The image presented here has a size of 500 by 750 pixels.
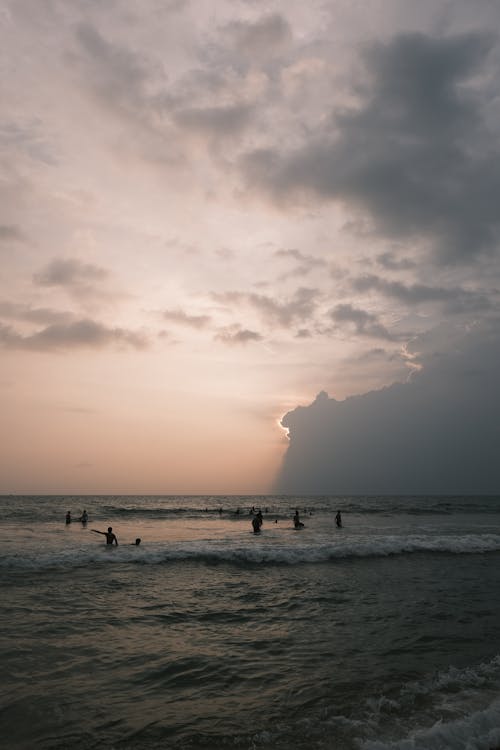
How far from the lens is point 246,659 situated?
422 inches

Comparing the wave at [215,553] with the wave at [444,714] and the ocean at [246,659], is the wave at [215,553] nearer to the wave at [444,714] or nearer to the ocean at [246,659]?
the ocean at [246,659]

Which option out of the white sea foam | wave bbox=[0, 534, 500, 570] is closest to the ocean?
the white sea foam

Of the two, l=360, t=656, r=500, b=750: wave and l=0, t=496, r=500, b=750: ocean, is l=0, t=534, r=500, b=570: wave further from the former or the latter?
l=360, t=656, r=500, b=750: wave

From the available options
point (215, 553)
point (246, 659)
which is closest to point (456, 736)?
point (246, 659)

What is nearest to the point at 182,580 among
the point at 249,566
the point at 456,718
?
the point at 249,566

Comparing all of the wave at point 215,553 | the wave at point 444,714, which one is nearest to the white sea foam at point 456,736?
the wave at point 444,714

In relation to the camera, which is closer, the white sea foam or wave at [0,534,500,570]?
the white sea foam

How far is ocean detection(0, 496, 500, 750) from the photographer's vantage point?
24.1 feet

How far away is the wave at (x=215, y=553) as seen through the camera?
2341cm

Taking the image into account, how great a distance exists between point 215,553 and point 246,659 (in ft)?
52.2

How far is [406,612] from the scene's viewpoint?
14812 millimetres

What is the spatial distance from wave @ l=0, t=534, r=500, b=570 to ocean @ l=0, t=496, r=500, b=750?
4.59 feet

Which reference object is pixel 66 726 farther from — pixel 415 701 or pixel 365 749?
pixel 415 701

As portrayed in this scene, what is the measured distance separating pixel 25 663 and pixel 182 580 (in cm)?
1004
